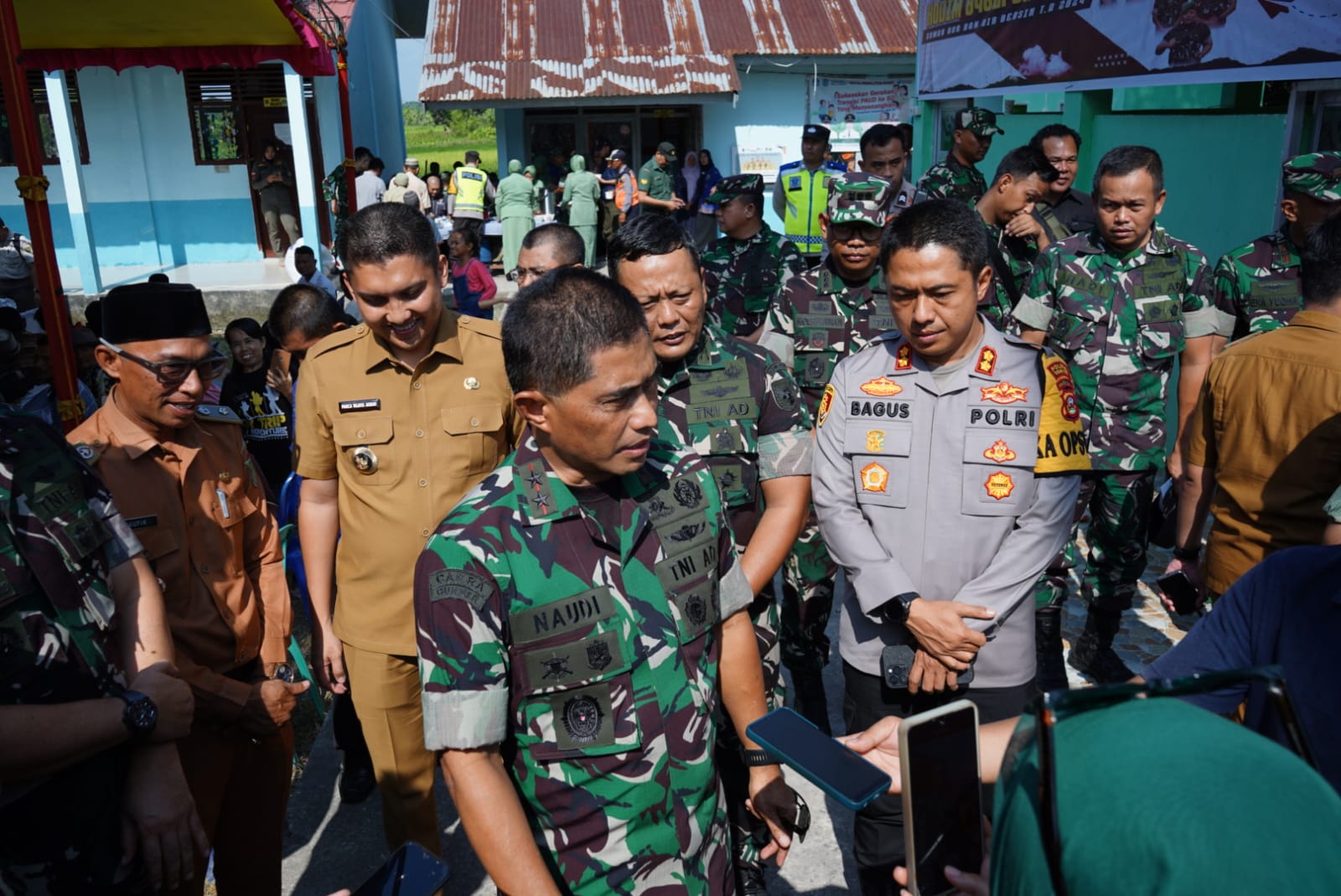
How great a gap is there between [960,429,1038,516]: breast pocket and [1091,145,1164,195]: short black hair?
2.21 meters

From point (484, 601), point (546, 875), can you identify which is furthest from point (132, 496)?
point (546, 875)

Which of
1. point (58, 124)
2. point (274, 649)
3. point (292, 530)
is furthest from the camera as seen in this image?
point (58, 124)

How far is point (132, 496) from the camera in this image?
2369 millimetres

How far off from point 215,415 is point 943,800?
2232mm

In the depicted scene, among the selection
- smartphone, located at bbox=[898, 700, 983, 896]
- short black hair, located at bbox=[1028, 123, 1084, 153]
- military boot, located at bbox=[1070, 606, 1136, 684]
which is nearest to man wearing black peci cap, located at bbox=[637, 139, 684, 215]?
short black hair, located at bbox=[1028, 123, 1084, 153]

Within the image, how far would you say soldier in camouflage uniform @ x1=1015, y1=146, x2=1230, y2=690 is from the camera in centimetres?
421

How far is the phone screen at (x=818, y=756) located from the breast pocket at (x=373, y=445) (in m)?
1.45

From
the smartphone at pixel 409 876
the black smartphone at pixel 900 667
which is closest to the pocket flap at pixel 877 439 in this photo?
the black smartphone at pixel 900 667

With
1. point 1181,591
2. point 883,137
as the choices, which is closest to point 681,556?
point 1181,591

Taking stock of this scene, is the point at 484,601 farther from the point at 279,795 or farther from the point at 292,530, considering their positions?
the point at 292,530

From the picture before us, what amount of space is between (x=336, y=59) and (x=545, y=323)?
10409 millimetres

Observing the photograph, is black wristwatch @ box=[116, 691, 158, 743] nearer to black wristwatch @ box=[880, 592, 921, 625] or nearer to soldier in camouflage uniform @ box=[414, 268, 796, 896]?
soldier in camouflage uniform @ box=[414, 268, 796, 896]

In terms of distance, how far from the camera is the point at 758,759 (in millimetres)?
1947

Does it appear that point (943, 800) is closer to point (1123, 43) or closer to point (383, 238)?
point (383, 238)
